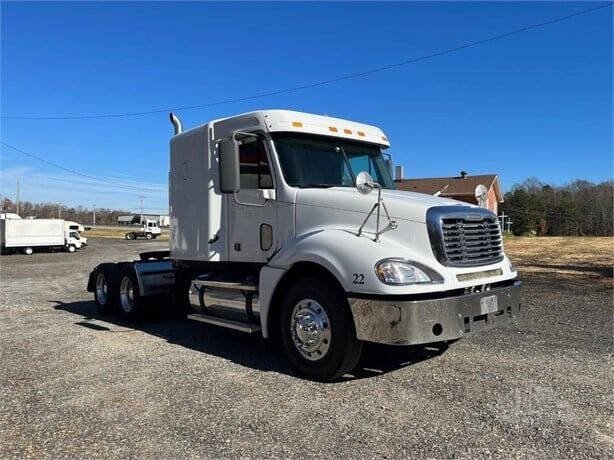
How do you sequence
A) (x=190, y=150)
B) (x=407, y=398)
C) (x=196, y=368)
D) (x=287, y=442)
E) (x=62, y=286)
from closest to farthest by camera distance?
(x=287, y=442)
(x=407, y=398)
(x=196, y=368)
(x=190, y=150)
(x=62, y=286)

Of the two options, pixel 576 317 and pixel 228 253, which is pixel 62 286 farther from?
pixel 576 317

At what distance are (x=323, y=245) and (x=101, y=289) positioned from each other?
20.3 ft

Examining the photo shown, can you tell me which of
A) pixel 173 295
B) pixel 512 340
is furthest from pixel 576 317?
pixel 173 295

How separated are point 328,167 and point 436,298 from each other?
2.26m

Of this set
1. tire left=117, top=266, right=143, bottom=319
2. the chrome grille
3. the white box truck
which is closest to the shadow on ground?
tire left=117, top=266, right=143, bottom=319

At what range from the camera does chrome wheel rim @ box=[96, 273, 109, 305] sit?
966 centimetres

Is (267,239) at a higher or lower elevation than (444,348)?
higher

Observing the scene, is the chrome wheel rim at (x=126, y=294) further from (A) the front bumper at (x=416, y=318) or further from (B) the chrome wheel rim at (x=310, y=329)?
(A) the front bumper at (x=416, y=318)

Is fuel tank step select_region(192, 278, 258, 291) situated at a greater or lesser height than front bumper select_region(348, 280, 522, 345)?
greater

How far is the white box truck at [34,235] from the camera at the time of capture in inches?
1406

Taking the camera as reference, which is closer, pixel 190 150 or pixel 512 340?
pixel 512 340

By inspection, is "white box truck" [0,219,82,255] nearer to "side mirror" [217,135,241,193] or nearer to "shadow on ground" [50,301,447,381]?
"shadow on ground" [50,301,447,381]

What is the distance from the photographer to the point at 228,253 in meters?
6.95

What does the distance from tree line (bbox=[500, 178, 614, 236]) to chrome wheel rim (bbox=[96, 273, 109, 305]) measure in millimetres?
58025
